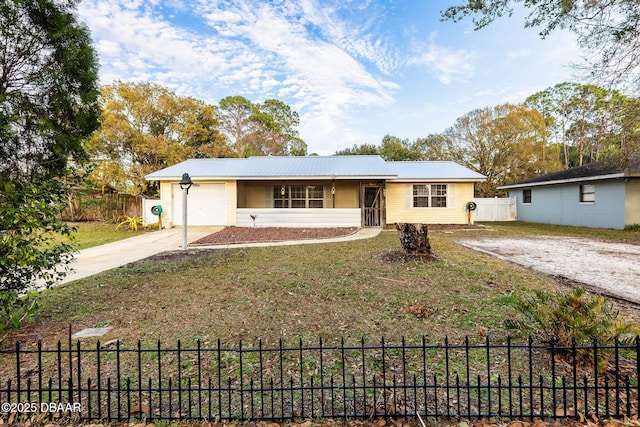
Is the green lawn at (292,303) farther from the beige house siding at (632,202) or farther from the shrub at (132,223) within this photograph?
the beige house siding at (632,202)

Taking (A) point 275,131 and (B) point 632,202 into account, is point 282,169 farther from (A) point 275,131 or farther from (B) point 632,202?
(A) point 275,131

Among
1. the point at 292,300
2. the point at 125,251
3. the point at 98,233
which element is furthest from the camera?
the point at 98,233

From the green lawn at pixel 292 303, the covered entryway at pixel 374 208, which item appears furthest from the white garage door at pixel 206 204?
the green lawn at pixel 292 303

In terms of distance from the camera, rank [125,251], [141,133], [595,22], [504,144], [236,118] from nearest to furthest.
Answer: [595,22] < [125,251] < [141,133] < [504,144] < [236,118]

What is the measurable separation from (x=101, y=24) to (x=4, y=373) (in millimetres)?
11084

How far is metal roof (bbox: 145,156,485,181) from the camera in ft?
47.1

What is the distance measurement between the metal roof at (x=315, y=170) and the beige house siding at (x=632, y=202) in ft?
20.3

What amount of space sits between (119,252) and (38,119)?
653 centimetres

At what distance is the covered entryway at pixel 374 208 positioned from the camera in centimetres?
1500

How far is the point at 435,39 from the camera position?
1310 cm

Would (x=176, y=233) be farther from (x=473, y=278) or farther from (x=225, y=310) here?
(x=473, y=278)

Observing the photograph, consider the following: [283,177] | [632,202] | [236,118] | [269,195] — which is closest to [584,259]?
[632,202]

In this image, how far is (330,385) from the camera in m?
2.34

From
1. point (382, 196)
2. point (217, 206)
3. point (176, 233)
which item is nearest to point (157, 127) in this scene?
point (217, 206)
